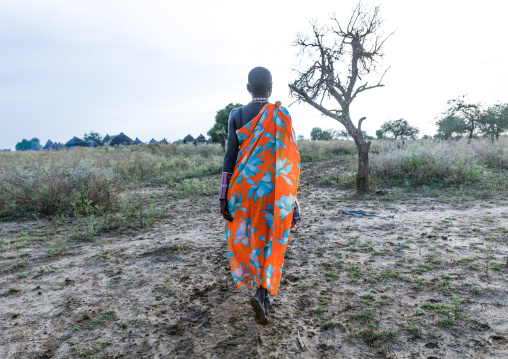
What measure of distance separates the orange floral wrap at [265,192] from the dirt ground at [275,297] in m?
0.48

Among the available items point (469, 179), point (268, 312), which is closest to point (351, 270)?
point (268, 312)

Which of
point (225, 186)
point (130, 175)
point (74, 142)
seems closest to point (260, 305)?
point (225, 186)

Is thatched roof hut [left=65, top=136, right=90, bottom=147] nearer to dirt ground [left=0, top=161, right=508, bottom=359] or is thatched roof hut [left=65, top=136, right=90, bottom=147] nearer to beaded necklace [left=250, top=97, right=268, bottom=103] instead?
dirt ground [left=0, top=161, right=508, bottom=359]

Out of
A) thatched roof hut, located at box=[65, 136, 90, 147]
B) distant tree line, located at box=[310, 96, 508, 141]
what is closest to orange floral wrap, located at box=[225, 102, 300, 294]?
distant tree line, located at box=[310, 96, 508, 141]

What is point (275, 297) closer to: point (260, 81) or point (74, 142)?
point (260, 81)

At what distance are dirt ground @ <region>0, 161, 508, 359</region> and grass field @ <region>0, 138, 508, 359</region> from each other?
0.01m

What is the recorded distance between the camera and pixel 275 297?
2.79 metres

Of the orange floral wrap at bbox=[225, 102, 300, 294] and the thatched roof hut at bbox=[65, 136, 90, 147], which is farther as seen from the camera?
the thatched roof hut at bbox=[65, 136, 90, 147]

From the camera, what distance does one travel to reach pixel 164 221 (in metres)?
5.45

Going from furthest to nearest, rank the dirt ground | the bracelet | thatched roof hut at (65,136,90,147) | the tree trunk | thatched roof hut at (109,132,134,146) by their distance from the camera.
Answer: thatched roof hut at (109,132,134,146)
thatched roof hut at (65,136,90,147)
the tree trunk
the bracelet
the dirt ground

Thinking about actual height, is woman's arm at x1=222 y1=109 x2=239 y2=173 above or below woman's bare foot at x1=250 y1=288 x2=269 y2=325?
above

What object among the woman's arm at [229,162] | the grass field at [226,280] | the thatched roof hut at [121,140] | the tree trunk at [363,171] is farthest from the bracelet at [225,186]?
the thatched roof hut at [121,140]

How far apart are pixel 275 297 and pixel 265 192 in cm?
111

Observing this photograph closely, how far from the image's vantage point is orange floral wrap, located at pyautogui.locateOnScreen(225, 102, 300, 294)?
7.41 ft
